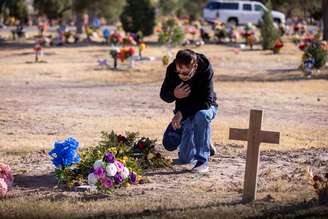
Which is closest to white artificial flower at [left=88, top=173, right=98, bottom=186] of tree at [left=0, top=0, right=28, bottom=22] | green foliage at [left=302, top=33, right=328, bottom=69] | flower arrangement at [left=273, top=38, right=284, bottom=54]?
green foliage at [left=302, top=33, right=328, bottom=69]

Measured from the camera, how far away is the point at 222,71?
2222cm

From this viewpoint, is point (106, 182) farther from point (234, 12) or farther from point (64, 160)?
point (234, 12)

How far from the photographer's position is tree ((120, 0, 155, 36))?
37.6m

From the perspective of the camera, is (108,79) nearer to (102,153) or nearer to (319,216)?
(102,153)

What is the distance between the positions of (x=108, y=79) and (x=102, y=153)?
12086 mm

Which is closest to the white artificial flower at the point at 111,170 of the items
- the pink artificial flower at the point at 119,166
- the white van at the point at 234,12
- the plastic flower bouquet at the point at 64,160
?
the pink artificial flower at the point at 119,166

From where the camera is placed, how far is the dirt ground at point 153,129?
6379mm

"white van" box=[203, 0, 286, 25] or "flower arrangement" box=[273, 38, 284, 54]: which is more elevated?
"white van" box=[203, 0, 286, 25]

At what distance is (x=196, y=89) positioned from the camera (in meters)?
7.72

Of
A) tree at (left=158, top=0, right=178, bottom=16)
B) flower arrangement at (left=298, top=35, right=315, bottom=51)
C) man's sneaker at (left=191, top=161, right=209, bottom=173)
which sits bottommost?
man's sneaker at (left=191, top=161, right=209, bottom=173)

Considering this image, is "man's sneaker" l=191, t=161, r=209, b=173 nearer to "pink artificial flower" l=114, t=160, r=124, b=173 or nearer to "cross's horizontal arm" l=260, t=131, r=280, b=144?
"pink artificial flower" l=114, t=160, r=124, b=173

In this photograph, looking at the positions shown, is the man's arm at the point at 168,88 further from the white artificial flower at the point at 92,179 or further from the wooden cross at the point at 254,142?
the wooden cross at the point at 254,142

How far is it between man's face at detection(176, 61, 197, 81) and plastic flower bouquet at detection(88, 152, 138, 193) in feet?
3.84

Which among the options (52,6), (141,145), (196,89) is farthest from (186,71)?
(52,6)
